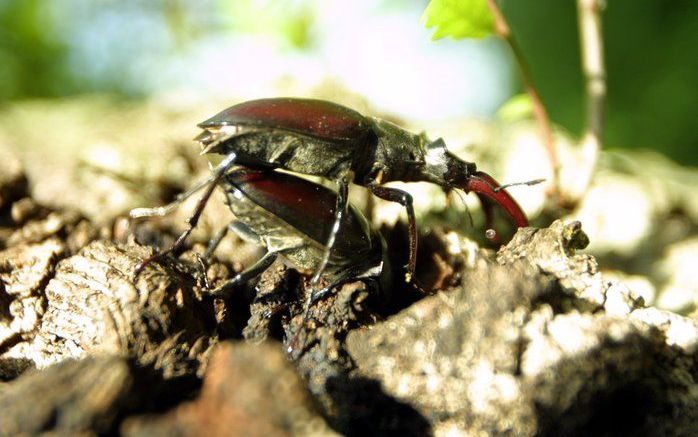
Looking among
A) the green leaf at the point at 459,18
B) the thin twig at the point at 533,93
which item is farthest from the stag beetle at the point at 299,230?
the thin twig at the point at 533,93

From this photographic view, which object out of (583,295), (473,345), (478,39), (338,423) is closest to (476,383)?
(473,345)

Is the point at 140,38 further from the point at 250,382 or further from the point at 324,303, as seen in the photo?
the point at 250,382

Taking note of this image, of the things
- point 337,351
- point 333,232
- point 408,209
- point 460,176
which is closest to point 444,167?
point 460,176

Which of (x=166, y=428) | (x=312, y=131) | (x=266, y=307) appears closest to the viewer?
(x=166, y=428)

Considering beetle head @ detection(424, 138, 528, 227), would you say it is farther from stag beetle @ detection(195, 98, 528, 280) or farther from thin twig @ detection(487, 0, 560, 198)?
thin twig @ detection(487, 0, 560, 198)

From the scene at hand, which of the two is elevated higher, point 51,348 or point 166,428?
point 166,428

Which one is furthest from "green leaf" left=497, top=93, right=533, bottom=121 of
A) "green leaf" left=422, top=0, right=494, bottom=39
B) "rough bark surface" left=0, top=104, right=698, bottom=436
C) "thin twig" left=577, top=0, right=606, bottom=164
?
"rough bark surface" left=0, top=104, right=698, bottom=436

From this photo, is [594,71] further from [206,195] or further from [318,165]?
[206,195]
